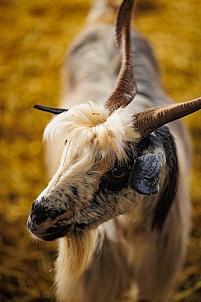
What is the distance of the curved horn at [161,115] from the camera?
1478 mm

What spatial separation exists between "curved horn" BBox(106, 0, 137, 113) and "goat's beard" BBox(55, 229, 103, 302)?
29.9 inches

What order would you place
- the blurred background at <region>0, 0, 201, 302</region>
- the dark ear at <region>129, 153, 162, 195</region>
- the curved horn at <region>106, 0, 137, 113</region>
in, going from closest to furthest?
the dark ear at <region>129, 153, 162, 195</region> < the curved horn at <region>106, 0, 137, 113</region> < the blurred background at <region>0, 0, 201, 302</region>

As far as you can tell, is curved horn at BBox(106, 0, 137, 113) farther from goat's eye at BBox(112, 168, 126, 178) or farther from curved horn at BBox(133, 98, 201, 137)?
goat's eye at BBox(112, 168, 126, 178)

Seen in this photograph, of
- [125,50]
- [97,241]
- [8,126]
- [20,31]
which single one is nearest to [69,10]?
[20,31]

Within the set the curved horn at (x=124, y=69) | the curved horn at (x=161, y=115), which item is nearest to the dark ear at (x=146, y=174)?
the curved horn at (x=161, y=115)

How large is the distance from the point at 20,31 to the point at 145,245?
14.9 feet

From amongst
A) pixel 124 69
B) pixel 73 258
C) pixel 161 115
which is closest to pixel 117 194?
pixel 161 115

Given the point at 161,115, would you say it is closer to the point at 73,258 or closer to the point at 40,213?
the point at 40,213

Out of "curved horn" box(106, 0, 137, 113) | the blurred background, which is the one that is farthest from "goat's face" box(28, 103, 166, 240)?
the blurred background

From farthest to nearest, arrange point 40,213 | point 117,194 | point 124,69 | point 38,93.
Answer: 1. point 38,93
2. point 124,69
3. point 117,194
4. point 40,213

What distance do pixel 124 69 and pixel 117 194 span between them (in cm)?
78

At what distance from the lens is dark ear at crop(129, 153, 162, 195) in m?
1.47

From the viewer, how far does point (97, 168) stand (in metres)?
1.54

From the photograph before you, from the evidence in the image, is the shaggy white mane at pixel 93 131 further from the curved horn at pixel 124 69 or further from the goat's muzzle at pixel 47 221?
the goat's muzzle at pixel 47 221
